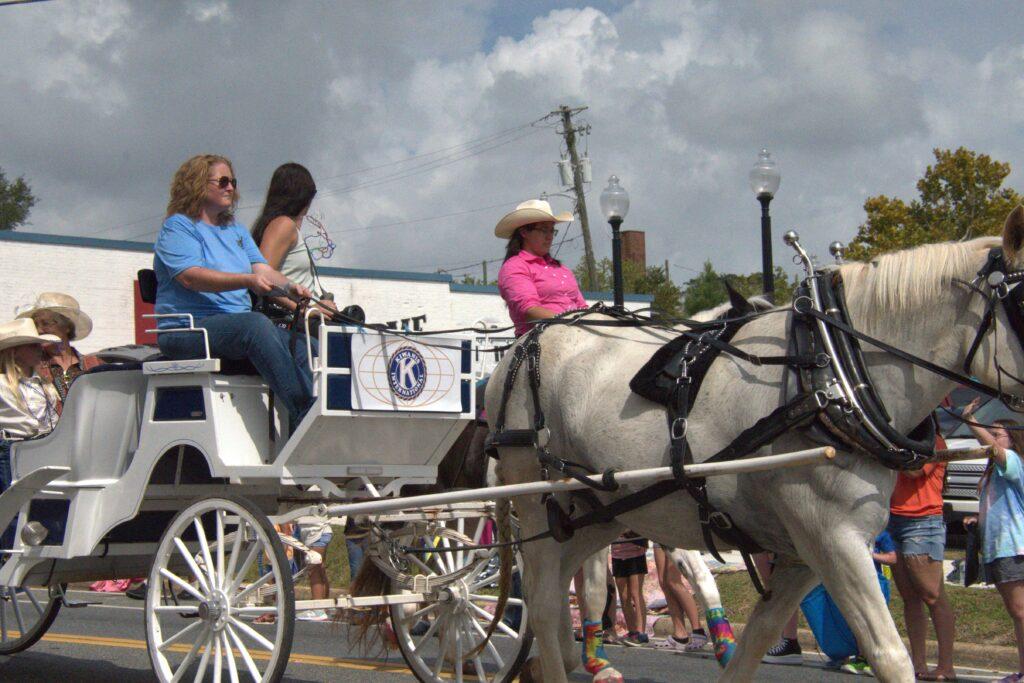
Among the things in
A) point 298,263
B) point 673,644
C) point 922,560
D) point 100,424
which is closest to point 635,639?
point 673,644

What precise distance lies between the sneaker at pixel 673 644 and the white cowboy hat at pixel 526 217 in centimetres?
406

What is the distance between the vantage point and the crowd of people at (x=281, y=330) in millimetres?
6395

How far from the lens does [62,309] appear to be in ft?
27.2

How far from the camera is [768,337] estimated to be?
4848 mm

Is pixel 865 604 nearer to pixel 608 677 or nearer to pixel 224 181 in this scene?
pixel 608 677

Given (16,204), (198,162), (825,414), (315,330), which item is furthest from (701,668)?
(16,204)

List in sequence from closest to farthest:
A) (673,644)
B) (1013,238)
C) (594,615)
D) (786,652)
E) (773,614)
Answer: (1013,238), (773,614), (594,615), (786,652), (673,644)

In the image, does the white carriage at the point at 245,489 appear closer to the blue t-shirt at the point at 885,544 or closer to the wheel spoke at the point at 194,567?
the wheel spoke at the point at 194,567

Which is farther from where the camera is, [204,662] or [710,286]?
[710,286]

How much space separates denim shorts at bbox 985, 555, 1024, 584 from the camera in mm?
7441

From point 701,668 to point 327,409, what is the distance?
374cm

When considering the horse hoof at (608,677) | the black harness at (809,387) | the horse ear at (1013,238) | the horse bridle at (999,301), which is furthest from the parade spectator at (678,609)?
the horse ear at (1013,238)

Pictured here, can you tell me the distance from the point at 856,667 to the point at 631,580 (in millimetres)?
2231

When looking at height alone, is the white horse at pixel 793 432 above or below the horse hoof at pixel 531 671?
above
